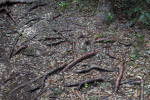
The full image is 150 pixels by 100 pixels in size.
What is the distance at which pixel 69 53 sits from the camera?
625cm

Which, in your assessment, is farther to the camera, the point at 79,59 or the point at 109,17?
the point at 109,17

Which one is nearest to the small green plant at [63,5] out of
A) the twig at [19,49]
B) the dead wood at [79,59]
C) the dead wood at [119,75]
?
the twig at [19,49]

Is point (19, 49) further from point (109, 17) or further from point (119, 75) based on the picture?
point (109, 17)

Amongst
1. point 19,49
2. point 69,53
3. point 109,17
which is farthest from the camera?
point 109,17

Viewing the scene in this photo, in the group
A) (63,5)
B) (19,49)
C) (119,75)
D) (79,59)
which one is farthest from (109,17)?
(19,49)

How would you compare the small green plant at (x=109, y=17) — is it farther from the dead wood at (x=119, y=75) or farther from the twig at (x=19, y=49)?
the twig at (x=19, y=49)

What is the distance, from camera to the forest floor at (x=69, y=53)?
504cm

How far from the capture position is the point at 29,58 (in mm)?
6211

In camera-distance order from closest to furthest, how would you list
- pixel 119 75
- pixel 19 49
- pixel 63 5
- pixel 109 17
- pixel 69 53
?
1. pixel 119 75
2. pixel 69 53
3. pixel 19 49
4. pixel 109 17
5. pixel 63 5

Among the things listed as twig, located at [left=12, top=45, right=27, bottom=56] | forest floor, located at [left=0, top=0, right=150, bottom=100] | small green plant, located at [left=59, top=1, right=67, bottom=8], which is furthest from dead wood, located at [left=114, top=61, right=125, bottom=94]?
small green plant, located at [left=59, top=1, right=67, bottom=8]

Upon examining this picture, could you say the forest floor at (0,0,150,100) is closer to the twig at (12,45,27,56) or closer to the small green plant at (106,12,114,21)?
the twig at (12,45,27,56)

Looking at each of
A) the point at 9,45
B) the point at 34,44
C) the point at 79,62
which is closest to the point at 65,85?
the point at 79,62

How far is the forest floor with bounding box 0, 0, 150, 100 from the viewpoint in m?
5.04

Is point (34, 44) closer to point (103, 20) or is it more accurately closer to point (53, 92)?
point (53, 92)
